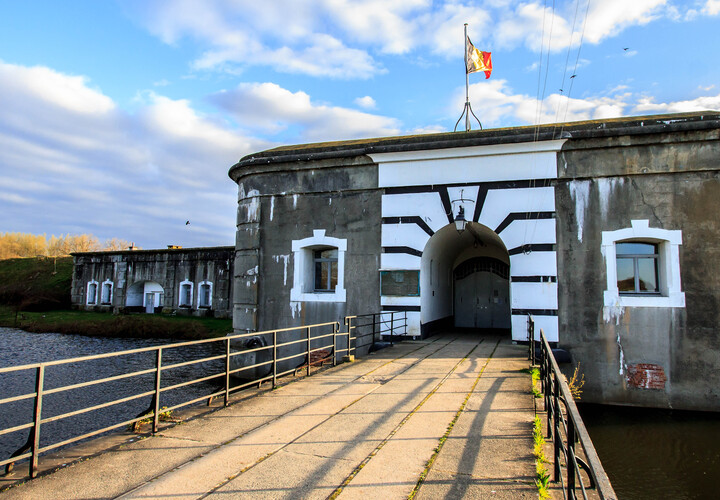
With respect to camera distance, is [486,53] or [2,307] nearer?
[486,53]

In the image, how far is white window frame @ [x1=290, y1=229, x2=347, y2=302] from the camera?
13.8m

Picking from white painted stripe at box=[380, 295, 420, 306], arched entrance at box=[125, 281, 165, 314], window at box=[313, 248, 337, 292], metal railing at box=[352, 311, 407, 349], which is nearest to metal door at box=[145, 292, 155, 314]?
arched entrance at box=[125, 281, 165, 314]

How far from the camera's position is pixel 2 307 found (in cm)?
3997

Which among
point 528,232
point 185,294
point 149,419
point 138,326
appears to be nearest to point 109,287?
point 185,294

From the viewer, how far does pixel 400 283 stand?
13.4m

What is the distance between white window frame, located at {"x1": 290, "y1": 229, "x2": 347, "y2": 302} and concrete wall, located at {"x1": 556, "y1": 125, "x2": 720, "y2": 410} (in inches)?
226

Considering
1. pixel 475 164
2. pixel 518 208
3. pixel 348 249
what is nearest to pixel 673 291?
pixel 518 208

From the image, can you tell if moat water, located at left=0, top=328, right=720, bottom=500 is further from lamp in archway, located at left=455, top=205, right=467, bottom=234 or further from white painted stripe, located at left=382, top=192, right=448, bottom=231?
white painted stripe, located at left=382, top=192, right=448, bottom=231

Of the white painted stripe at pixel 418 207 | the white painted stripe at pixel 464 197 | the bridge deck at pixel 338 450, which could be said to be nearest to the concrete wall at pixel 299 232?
the white painted stripe at pixel 418 207

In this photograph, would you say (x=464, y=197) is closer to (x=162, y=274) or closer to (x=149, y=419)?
(x=149, y=419)

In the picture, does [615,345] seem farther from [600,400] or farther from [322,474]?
[322,474]

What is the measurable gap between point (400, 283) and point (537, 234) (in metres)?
3.76

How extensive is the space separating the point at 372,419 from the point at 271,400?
1831mm

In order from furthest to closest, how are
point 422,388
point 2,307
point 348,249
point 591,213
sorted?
point 2,307 → point 348,249 → point 591,213 → point 422,388
